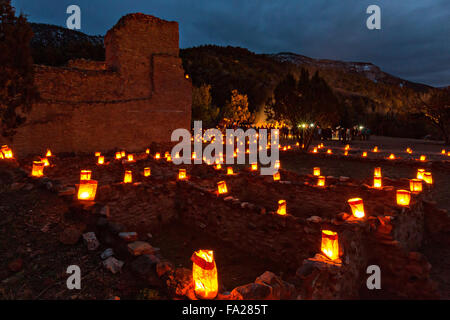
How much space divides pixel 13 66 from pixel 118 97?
5243 mm

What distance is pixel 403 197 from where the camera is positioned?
239 inches

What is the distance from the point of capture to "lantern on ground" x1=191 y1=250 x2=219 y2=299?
2955 millimetres

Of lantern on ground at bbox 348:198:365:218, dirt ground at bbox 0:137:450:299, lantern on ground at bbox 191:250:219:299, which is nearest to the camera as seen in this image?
lantern on ground at bbox 191:250:219:299

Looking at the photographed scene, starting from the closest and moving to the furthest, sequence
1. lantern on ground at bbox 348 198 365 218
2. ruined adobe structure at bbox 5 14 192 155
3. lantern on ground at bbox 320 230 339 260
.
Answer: lantern on ground at bbox 320 230 339 260 < lantern on ground at bbox 348 198 365 218 < ruined adobe structure at bbox 5 14 192 155

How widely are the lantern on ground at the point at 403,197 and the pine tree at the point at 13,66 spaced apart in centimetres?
1230

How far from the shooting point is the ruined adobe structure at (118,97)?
39.0 ft

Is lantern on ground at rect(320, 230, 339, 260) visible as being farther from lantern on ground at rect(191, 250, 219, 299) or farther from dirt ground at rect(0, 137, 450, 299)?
lantern on ground at rect(191, 250, 219, 299)

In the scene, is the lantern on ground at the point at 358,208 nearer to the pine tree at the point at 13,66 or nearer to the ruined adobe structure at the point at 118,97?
the pine tree at the point at 13,66

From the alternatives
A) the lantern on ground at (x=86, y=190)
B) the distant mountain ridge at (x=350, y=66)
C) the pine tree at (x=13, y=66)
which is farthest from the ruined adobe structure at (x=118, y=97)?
the distant mountain ridge at (x=350, y=66)

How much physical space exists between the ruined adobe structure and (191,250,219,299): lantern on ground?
12.0m

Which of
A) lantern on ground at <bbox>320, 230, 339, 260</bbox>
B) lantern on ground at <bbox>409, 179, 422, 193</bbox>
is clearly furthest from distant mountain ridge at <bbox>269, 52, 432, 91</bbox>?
lantern on ground at <bbox>320, 230, 339, 260</bbox>

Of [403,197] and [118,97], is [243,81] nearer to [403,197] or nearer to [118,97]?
[118,97]
